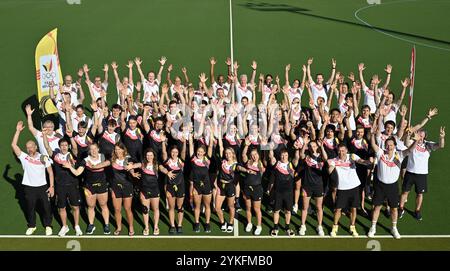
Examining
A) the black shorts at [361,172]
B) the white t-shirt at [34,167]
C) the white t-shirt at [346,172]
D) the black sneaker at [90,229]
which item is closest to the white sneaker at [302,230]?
the white t-shirt at [346,172]

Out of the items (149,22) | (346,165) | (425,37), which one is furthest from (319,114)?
(149,22)

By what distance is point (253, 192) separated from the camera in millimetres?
7906

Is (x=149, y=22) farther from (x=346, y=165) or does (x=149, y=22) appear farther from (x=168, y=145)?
(x=346, y=165)

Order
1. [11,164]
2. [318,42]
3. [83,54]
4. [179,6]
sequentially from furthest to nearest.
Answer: [179,6] < [318,42] < [83,54] < [11,164]

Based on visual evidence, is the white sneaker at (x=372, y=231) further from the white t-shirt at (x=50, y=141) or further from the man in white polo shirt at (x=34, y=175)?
the white t-shirt at (x=50, y=141)

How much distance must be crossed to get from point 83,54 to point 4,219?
39.1ft

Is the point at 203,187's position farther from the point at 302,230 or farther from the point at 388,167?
the point at 388,167

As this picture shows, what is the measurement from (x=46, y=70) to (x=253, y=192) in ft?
20.1

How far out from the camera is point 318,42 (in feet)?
69.2

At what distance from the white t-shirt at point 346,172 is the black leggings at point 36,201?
5112mm

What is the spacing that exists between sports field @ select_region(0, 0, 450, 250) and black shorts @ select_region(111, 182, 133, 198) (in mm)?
900

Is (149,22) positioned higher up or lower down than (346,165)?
higher up

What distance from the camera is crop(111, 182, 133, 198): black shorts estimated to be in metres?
7.77

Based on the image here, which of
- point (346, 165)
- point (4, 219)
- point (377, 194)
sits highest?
point (346, 165)
